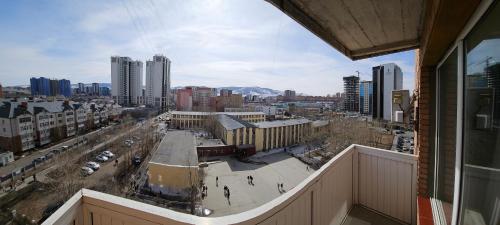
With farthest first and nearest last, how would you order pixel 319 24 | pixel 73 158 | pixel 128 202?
pixel 73 158
pixel 319 24
pixel 128 202

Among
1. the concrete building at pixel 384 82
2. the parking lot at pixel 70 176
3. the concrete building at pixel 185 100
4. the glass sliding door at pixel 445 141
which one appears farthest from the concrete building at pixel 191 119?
the glass sliding door at pixel 445 141

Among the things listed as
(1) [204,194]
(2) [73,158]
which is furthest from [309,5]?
(2) [73,158]

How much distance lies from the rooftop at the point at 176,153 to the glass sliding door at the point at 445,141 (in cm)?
1053

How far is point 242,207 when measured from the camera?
366 inches

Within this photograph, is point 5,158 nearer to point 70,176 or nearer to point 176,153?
point 70,176

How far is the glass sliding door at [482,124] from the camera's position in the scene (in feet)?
2.60

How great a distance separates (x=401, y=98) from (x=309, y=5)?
2.87 metres

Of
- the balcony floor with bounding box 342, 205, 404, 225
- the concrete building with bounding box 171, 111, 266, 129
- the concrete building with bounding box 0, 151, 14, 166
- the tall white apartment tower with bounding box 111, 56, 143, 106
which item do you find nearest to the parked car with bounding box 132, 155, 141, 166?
the concrete building with bounding box 0, 151, 14, 166

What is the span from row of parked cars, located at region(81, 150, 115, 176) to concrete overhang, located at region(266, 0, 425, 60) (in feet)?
52.9

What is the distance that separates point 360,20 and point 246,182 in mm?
11626

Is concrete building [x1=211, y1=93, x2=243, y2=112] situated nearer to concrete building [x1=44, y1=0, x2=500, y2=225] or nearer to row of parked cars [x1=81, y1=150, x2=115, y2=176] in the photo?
row of parked cars [x1=81, y1=150, x2=115, y2=176]

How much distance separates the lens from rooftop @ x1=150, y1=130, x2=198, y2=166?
466 inches

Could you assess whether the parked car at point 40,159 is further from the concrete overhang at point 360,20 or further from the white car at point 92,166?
the concrete overhang at point 360,20

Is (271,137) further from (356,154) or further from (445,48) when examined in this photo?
(445,48)
